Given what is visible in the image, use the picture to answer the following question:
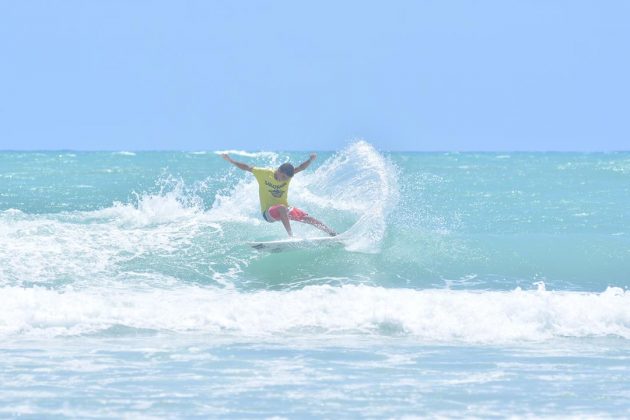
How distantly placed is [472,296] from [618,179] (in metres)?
20.5

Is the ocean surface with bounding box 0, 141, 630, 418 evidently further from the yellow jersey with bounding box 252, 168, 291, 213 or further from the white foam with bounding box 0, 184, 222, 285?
the yellow jersey with bounding box 252, 168, 291, 213

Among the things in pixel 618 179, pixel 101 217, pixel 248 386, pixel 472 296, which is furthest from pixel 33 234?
pixel 618 179

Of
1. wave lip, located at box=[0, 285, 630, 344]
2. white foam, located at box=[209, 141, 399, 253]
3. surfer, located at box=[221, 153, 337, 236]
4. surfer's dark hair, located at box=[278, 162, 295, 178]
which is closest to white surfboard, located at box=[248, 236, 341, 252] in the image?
surfer, located at box=[221, 153, 337, 236]

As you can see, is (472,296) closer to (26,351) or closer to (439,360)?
(439,360)

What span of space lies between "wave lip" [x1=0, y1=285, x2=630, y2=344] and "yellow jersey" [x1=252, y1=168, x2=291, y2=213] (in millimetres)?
2275

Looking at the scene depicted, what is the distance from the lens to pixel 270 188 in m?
13.0

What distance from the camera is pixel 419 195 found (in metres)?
23.8

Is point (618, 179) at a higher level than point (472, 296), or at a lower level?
higher

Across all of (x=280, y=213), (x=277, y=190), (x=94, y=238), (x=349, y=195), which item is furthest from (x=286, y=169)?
(x=94, y=238)

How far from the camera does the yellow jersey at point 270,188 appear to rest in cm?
1288

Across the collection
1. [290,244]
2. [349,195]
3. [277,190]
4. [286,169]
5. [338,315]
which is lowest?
[338,315]

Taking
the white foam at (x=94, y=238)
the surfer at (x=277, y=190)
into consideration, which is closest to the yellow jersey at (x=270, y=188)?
the surfer at (x=277, y=190)

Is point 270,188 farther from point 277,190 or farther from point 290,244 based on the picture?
point 290,244

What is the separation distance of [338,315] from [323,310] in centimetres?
24
